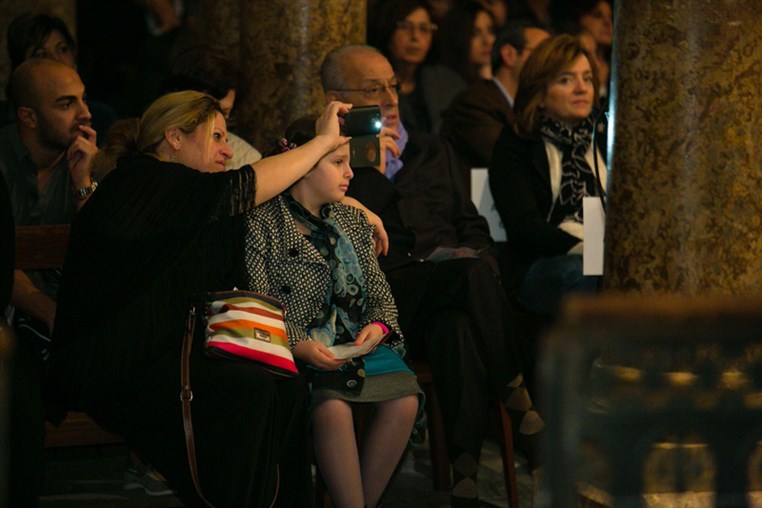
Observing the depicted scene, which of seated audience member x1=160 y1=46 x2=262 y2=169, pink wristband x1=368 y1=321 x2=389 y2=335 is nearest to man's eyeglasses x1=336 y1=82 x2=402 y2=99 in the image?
seated audience member x1=160 y1=46 x2=262 y2=169

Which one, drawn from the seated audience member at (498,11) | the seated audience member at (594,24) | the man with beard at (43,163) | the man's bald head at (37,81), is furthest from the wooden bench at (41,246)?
the seated audience member at (498,11)

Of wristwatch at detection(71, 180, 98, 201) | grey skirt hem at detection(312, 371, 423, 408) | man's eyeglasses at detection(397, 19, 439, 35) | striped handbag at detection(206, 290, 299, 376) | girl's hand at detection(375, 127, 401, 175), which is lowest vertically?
grey skirt hem at detection(312, 371, 423, 408)

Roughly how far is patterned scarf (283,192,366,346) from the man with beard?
90 cm

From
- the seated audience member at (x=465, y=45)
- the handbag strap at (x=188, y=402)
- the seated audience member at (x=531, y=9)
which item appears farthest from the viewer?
the seated audience member at (x=531, y=9)

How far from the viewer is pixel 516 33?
25.0 ft

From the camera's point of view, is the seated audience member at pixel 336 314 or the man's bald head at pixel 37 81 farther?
the man's bald head at pixel 37 81

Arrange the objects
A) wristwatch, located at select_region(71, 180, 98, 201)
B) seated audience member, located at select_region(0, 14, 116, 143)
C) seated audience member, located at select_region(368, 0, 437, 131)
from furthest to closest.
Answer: seated audience member, located at select_region(368, 0, 437, 131) → seated audience member, located at select_region(0, 14, 116, 143) → wristwatch, located at select_region(71, 180, 98, 201)

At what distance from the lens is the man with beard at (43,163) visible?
493cm

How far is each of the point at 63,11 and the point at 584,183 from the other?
3.41 metres

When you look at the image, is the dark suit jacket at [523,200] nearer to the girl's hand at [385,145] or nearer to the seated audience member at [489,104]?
the seated audience member at [489,104]

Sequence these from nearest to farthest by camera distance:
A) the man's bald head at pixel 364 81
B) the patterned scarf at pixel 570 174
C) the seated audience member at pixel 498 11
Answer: the man's bald head at pixel 364 81
the patterned scarf at pixel 570 174
the seated audience member at pixel 498 11

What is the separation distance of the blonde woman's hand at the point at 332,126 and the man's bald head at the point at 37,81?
1.25m

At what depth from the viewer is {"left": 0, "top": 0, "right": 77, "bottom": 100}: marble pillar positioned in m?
7.68

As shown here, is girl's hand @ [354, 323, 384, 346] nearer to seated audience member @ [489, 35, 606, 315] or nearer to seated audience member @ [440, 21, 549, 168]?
seated audience member @ [489, 35, 606, 315]
